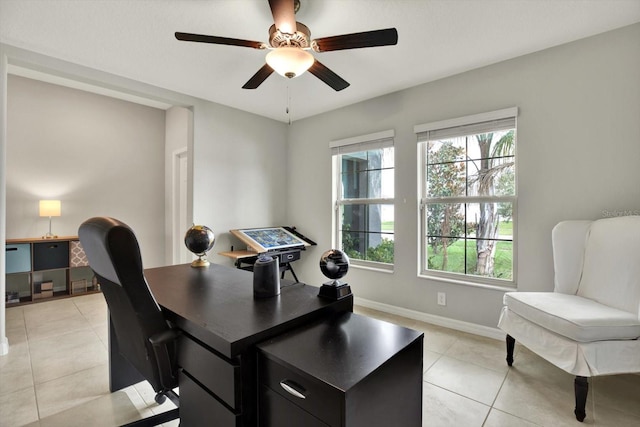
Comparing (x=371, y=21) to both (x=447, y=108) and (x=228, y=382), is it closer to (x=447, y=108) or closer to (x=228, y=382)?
(x=447, y=108)

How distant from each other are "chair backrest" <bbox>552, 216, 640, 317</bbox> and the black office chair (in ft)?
8.44

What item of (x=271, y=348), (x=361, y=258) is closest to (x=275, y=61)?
(x=271, y=348)

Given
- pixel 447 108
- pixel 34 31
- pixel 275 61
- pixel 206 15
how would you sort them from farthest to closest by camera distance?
pixel 447 108 < pixel 34 31 < pixel 206 15 < pixel 275 61

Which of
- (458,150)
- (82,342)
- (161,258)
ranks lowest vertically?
(82,342)

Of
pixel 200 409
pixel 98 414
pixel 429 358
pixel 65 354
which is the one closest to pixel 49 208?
pixel 65 354

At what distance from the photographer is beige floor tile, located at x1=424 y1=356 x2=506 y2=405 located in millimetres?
1900

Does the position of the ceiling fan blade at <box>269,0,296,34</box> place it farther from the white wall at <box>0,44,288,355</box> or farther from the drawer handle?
the white wall at <box>0,44,288,355</box>

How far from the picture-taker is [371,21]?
81.6 inches

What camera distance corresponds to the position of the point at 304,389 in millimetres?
858

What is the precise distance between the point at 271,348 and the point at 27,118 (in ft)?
16.1

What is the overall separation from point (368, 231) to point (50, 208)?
413 cm

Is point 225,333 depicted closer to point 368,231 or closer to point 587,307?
point 587,307

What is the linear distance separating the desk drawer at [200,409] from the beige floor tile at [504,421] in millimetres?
1477

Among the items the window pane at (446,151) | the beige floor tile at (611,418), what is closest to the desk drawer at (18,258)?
the window pane at (446,151)
